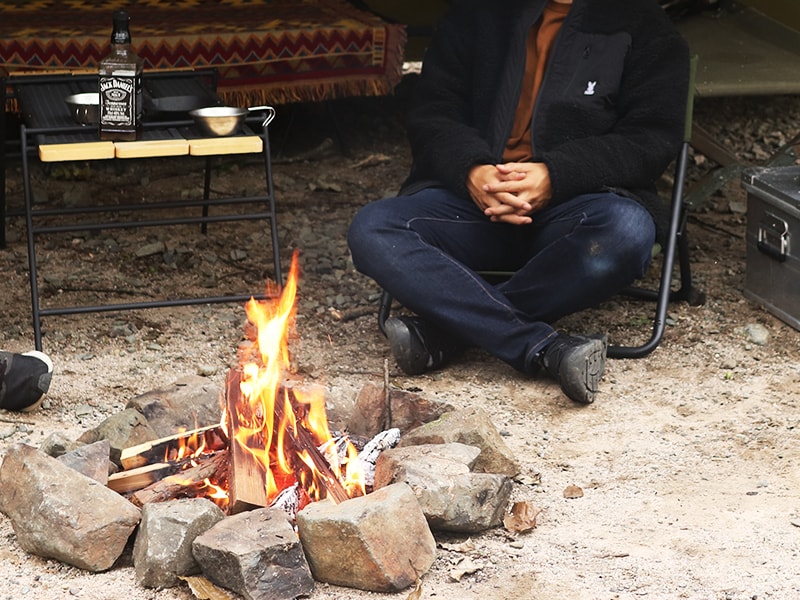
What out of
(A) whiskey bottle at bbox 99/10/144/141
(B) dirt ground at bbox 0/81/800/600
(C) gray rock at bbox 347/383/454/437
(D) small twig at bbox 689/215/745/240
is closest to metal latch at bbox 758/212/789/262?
(B) dirt ground at bbox 0/81/800/600

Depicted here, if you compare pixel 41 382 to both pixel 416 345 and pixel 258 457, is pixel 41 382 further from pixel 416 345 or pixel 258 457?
pixel 416 345

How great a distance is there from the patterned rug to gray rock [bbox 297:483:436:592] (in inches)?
139

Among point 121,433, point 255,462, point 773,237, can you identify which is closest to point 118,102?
point 121,433

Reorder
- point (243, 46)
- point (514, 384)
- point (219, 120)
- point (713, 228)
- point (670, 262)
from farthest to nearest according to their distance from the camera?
point (243, 46)
point (713, 228)
point (670, 262)
point (514, 384)
point (219, 120)

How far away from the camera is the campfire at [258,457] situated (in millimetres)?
2846

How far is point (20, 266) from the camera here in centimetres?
477

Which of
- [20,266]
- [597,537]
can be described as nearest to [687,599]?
[597,537]

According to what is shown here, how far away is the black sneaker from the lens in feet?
11.1

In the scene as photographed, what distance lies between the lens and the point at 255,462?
2869 millimetres

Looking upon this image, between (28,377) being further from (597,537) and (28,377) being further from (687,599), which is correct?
(687,599)

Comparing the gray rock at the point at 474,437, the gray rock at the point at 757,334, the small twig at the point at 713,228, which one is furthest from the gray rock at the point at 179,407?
the small twig at the point at 713,228

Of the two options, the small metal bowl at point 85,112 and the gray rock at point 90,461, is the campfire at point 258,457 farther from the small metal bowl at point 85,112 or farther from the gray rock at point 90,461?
the small metal bowl at point 85,112

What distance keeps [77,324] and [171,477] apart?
152cm

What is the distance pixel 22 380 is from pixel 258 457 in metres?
→ 0.90
